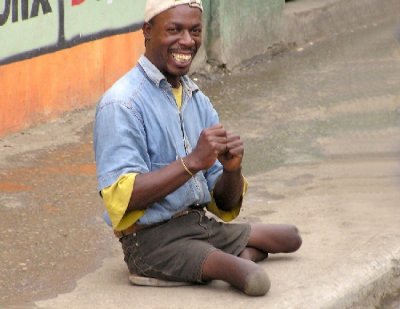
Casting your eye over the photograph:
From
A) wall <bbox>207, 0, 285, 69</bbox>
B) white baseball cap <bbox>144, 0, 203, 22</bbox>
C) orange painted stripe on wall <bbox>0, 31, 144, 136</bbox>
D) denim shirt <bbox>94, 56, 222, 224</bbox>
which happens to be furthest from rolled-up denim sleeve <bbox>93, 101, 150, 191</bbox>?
wall <bbox>207, 0, 285, 69</bbox>

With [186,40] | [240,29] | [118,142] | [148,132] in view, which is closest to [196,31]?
[186,40]

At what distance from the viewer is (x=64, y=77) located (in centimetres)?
715

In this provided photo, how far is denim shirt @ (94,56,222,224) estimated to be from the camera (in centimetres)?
422

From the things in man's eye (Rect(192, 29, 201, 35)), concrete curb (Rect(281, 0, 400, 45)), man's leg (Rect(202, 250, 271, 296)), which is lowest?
man's leg (Rect(202, 250, 271, 296))

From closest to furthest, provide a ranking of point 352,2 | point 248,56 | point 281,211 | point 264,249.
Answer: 1. point 264,249
2. point 281,211
3. point 248,56
4. point 352,2

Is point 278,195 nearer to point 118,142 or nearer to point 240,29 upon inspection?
point 118,142

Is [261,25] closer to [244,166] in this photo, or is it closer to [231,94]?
[231,94]

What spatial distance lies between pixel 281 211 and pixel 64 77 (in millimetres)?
2101

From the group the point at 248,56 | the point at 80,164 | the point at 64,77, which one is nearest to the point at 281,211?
the point at 80,164

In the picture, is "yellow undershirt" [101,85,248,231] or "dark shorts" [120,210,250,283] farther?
"dark shorts" [120,210,250,283]

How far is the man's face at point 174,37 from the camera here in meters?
4.33

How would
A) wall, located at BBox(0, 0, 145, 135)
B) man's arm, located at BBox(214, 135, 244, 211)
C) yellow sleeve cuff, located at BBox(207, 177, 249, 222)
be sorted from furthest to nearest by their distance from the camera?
wall, located at BBox(0, 0, 145, 135) < yellow sleeve cuff, located at BBox(207, 177, 249, 222) < man's arm, located at BBox(214, 135, 244, 211)

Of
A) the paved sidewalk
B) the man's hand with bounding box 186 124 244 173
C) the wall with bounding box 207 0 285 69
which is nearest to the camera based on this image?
the man's hand with bounding box 186 124 244 173

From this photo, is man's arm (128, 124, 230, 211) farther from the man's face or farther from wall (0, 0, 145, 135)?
wall (0, 0, 145, 135)
